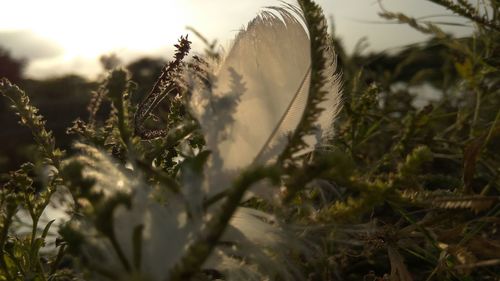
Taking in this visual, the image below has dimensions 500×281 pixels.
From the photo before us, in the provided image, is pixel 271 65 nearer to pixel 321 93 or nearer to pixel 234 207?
pixel 321 93

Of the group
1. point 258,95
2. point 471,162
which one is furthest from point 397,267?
point 258,95

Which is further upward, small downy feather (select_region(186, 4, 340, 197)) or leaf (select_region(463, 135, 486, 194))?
small downy feather (select_region(186, 4, 340, 197))

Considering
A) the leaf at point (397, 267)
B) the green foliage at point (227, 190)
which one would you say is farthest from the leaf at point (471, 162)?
the leaf at point (397, 267)

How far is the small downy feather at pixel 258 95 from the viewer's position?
1.95 feet

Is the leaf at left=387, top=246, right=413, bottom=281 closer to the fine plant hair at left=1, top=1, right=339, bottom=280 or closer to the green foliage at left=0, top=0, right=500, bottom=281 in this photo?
the green foliage at left=0, top=0, right=500, bottom=281

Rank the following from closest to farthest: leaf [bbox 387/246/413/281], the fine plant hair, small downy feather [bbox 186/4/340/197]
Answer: the fine plant hair, small downy feather [bbox 186/4/340/197], leaf [bbox 387/246/413/281]

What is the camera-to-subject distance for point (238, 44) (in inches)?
27.7

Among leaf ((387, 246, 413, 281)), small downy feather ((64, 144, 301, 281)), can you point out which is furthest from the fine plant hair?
leaf ((387, 246, 413, 281))

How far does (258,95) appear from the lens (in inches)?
26.1

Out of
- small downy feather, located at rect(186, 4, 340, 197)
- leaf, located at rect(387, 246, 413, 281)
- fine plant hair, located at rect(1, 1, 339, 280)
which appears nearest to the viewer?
fine plant hair, located at rect(1, 1, 339, 280)

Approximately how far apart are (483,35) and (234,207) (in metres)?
0.73

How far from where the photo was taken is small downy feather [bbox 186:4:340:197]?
0.59 m

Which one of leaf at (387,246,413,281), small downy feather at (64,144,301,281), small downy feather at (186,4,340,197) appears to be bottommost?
leaf at (387,246,413,281)

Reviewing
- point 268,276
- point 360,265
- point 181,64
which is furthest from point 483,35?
point 268,276
